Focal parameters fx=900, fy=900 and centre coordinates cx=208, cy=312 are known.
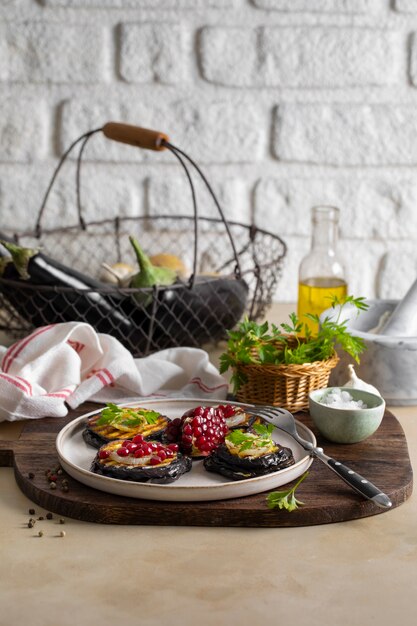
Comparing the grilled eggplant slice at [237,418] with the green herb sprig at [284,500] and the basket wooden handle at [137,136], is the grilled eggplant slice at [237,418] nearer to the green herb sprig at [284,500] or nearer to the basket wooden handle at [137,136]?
the green herb sprig at [284,500]

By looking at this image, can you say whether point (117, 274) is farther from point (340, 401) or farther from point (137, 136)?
point (340, 401)

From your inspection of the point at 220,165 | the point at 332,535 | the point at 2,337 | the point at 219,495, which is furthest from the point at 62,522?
the point at 220,165

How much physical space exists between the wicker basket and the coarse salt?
2.2 inches

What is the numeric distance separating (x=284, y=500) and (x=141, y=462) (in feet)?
0.53

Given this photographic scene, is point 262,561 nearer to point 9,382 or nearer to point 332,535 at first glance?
point 332,535

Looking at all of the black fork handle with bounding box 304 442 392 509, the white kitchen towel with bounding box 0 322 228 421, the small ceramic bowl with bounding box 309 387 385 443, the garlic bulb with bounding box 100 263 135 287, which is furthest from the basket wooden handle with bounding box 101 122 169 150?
the black fork handle with bounding box 304 442 392 509

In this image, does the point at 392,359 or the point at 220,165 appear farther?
the point at 220,165

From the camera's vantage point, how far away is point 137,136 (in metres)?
1.50

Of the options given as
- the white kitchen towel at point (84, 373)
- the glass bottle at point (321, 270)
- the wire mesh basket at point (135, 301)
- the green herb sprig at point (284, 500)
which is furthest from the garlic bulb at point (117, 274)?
the green herb sprig at point (284, 500)

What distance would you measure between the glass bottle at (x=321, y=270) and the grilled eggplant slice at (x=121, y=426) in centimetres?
49

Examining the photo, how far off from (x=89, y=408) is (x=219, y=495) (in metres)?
0.37

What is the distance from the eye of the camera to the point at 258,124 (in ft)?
6.29

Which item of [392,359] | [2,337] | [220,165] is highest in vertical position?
[220,165]

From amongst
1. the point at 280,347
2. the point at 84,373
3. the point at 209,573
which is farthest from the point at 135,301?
the point at 209,573
